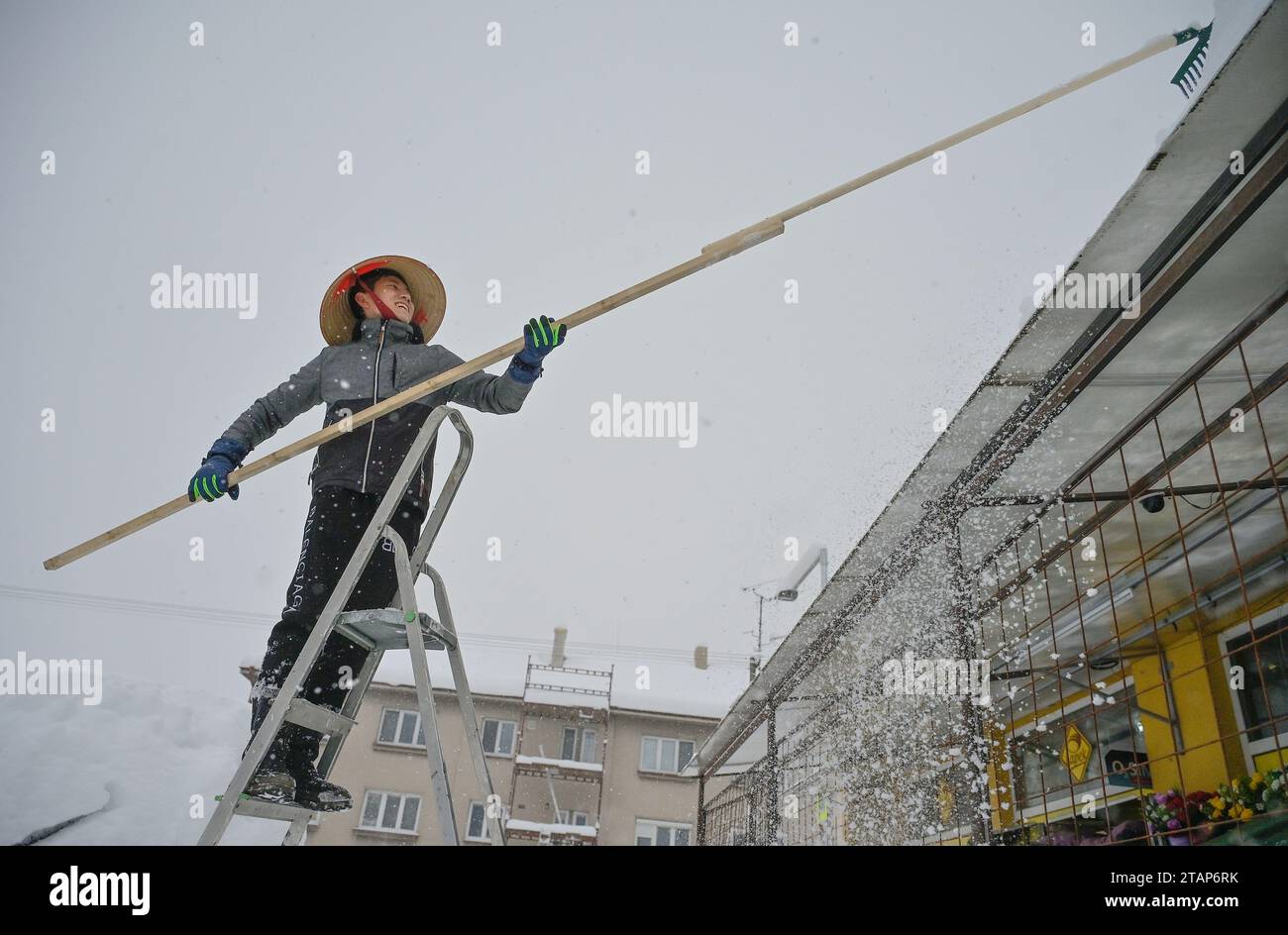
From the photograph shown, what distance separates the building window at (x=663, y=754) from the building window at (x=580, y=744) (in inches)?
44.5

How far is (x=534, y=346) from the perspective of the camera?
8.54 feet

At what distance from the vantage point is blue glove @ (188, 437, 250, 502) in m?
2.46

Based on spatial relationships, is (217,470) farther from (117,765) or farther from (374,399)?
(117,765)

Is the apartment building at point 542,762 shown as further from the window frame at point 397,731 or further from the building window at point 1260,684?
the building window at point 1260,684

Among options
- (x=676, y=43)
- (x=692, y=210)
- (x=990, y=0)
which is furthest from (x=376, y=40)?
(x=676, y=43)

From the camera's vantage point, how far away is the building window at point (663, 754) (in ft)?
58.0

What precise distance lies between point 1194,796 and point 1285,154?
193 inches

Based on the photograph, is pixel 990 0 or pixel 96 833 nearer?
pixel 96 833

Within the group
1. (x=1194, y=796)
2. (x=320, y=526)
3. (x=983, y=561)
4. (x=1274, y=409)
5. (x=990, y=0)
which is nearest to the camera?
(x=320, y=526)

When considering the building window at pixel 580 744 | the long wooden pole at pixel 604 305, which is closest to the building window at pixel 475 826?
the building window at pixel 580 744

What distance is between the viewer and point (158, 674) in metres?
6.20

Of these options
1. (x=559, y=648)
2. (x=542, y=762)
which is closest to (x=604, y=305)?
(x=542, y=762)
